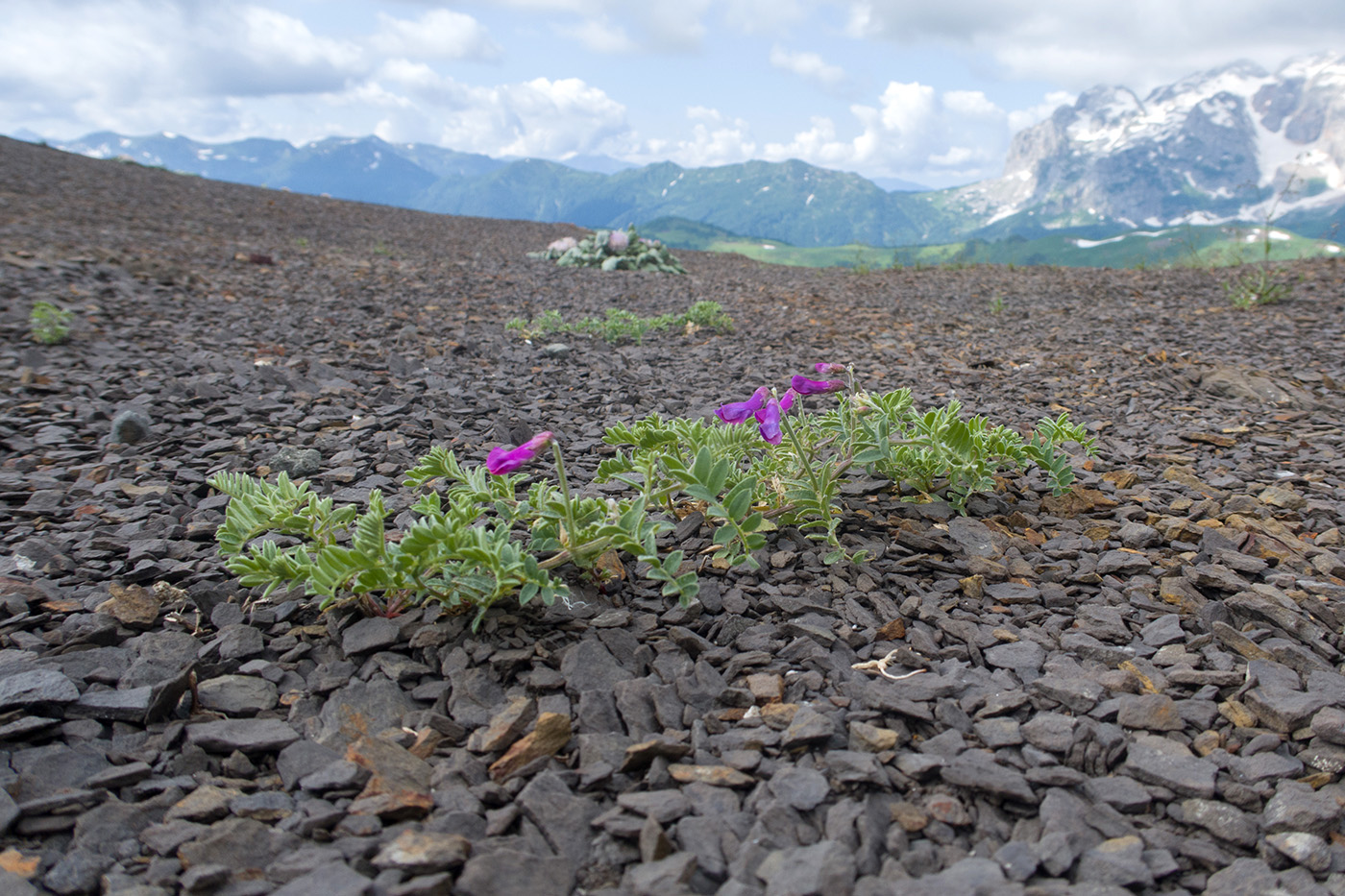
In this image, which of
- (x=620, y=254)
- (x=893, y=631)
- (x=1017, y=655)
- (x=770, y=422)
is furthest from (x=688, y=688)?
(x=620, y=254)

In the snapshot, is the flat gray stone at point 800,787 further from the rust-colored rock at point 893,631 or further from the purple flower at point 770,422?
the purple flower at point 770,422

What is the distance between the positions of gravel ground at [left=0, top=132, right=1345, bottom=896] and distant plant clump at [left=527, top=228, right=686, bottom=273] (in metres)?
7.48

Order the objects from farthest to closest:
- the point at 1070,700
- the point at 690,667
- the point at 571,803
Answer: the point at 690,667 < the point at 1070,700 < the point at 571,803

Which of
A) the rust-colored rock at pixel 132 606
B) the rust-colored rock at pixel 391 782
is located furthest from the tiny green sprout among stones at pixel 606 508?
the rust-colored rock at pixel 391 782

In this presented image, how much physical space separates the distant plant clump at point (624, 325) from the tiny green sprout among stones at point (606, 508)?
10.2 ft

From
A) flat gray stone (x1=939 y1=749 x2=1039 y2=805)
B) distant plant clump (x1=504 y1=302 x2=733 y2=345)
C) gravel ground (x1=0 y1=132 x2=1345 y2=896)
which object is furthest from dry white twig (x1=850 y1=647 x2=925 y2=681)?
distant plant clump (x1=504 y1=302 x2=733 y2=345)

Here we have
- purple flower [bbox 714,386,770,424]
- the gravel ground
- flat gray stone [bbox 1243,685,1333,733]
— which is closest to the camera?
the gravel ground

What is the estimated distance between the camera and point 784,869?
4.00ft

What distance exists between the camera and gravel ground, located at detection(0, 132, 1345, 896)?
128 cm

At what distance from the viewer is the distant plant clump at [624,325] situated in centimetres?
587

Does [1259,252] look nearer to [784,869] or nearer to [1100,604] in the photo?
[1100,604]

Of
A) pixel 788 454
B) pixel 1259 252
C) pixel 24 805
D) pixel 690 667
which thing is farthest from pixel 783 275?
pixel 24 805

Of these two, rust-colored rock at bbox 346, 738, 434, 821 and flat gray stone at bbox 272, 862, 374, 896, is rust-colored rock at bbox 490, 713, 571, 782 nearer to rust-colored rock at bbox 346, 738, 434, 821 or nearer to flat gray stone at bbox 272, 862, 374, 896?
rust-colored rock at bbox 346, 738, 434, 821

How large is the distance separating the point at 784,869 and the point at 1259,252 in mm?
13363
